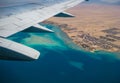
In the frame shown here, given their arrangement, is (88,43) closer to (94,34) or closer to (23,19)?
(94,34)

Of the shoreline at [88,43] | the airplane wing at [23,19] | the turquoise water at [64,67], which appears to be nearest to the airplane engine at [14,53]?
the airplane wing at [23,19]

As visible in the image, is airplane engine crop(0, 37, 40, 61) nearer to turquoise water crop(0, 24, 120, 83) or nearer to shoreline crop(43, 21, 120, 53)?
turquoise water crop(0, 24, 120, 83)

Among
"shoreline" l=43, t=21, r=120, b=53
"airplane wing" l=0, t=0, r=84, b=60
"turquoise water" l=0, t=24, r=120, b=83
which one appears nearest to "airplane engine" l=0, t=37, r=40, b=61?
"airplane wing" l=0, t=0, r=84, b=60

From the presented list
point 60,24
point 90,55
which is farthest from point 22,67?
point 60,24

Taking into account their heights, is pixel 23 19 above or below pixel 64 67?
above

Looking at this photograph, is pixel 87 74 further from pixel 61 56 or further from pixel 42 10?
pixel 42 10

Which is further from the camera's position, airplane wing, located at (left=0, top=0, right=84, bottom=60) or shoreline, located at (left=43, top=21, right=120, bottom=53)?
shoreline, located at (left=43, top=21, right=120, bottom=53)

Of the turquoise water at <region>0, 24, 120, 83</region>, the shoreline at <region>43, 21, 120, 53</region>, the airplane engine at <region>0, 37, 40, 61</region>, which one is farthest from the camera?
the shoreline at <region>43, 21, 120, 53</region>

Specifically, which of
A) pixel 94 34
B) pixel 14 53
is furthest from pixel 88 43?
pixel 14 53
